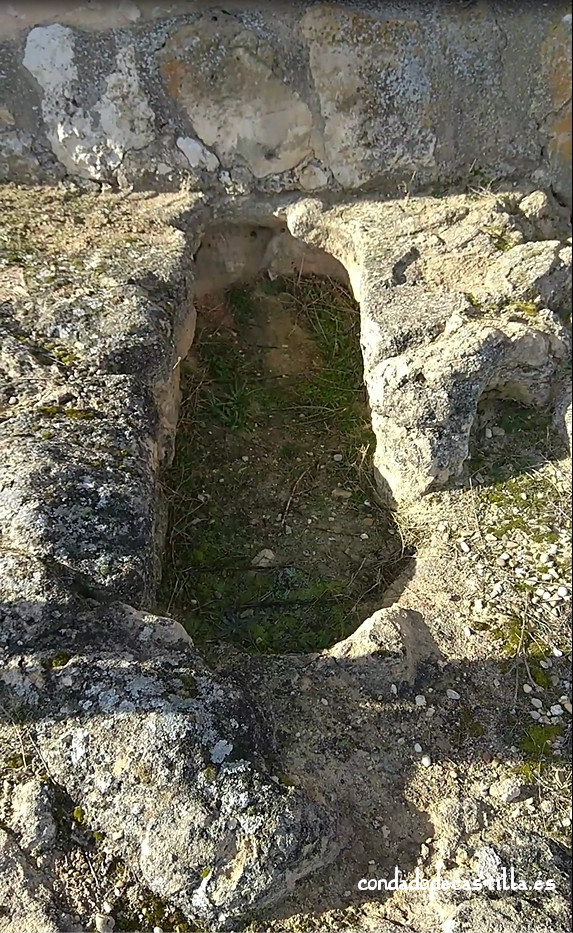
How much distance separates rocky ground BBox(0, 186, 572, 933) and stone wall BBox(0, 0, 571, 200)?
0.78ft

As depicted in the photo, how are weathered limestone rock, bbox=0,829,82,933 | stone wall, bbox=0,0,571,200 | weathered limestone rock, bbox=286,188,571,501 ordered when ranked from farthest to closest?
stone wall, bbox=0,0,571,200 → weathered limestone rock, bbox=286,188,571,501 → weathered limestone rock, bbox=0,829,82,933

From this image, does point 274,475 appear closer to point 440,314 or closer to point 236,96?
point 440,314

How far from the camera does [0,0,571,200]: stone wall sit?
3.88 metres

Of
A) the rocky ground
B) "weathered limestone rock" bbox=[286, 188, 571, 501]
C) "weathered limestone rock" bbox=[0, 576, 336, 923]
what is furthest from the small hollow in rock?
"weathered limestone rock" bbox=[0, 576, 336, 923]

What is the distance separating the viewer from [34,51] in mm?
3820

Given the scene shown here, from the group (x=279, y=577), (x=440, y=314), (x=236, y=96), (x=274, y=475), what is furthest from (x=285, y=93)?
(x=279, y=577)

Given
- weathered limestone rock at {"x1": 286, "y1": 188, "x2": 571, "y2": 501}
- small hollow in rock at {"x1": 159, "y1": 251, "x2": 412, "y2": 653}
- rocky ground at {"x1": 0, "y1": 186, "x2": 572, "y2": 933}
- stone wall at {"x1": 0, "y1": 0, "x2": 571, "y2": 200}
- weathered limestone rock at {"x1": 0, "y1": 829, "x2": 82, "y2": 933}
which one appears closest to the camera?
weathered limestone rock at {"x1": 0, "y1": 829, "x2": 82, "y2": 933}

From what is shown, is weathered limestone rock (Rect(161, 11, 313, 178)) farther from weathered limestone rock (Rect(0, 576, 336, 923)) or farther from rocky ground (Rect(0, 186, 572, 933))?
weathered limestone rock (Rect(0, 576, 336, 923))

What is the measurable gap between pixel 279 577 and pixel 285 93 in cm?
275

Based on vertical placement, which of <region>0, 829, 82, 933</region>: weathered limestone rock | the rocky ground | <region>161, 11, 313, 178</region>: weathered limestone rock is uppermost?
<region>161, 11, 313, 178</region>: weathered limestone rock

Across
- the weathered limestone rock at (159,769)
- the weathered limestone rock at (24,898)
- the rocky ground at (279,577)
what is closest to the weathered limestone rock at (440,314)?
the rocky ground at (279,577)

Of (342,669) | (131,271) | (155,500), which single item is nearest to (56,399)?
(155,500)

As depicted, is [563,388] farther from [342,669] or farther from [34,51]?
[34,51]

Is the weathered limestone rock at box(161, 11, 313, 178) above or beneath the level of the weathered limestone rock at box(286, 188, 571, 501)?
above
